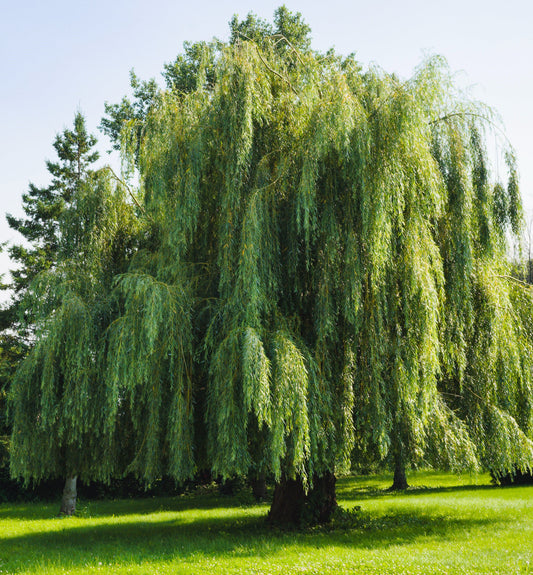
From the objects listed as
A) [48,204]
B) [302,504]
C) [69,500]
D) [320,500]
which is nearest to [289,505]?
[302,504]

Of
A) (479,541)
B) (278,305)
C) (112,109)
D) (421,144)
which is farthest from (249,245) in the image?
(112,109)

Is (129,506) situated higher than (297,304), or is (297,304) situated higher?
(297,304)

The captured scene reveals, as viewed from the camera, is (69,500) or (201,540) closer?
(201,540)

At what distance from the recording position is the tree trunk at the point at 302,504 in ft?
31.9

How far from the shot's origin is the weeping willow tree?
8.37 m

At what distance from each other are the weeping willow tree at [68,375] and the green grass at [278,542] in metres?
1.40

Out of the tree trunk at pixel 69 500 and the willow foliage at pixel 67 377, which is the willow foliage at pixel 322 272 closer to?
the willow foliage at pixel 67 377

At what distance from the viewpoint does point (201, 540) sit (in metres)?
9.15

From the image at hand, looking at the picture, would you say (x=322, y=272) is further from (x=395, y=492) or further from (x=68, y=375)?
(x=395, y=492)

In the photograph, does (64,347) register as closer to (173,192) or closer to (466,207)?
(173,192)

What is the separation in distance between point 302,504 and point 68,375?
15.1ft

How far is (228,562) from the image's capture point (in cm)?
736

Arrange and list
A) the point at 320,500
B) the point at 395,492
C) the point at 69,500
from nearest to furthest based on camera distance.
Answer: the point at 320,500 → the point at 69,500 → the point at 395,492

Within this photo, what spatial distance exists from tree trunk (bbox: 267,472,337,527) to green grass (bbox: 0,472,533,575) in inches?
13.0
